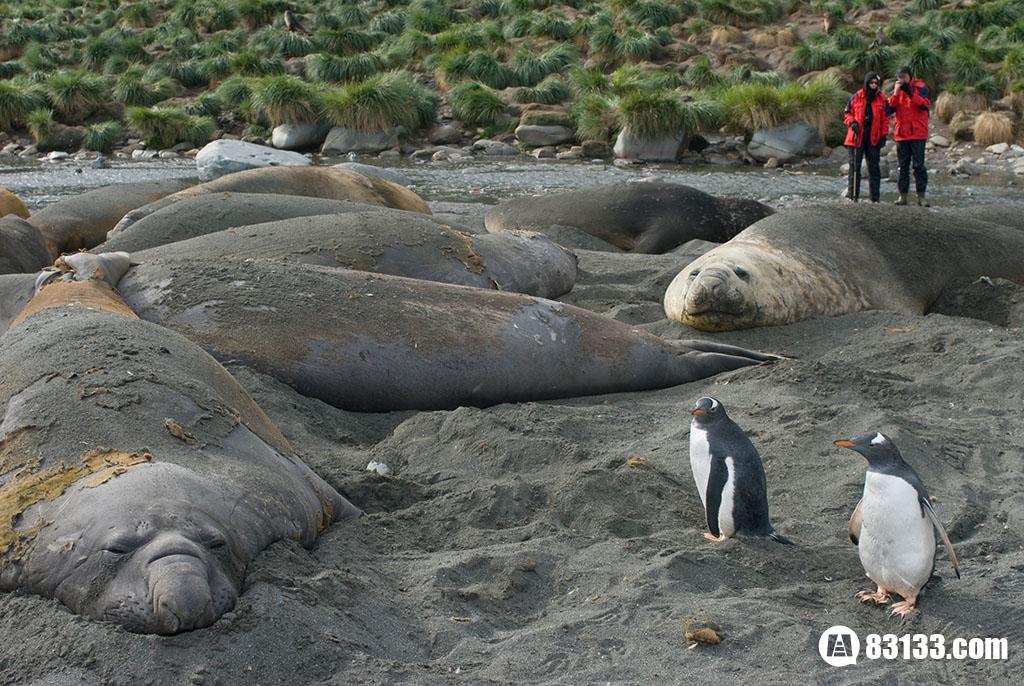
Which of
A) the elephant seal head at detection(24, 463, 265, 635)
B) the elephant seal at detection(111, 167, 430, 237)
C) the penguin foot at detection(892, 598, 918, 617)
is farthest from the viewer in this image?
the elephant seal at detection(111, 167, 430, 237)

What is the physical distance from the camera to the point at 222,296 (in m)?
5.29

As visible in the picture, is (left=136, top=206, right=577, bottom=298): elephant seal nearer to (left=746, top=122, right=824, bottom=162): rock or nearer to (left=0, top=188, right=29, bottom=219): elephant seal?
(left=0, top=188, right=29, bottom=219): elephant seal

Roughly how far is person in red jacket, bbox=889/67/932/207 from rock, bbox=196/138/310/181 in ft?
23.2

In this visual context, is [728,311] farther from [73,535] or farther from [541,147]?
[541,147]

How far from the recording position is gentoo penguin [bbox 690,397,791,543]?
3641mm

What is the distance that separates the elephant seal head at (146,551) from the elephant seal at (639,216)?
716cm

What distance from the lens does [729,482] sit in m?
3.65

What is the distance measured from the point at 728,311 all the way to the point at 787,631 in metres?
3.95

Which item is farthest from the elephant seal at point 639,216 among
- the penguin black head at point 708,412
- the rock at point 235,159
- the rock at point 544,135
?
the rock at point 544,135

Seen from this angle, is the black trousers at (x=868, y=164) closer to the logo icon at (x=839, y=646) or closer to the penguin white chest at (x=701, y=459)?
the penguin white chest at (x=701, y=459)

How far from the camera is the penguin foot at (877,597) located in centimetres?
322

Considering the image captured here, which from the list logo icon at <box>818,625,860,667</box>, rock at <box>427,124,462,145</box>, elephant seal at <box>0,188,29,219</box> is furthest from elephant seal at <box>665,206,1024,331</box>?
rock at <box>427,124,462,145</box>

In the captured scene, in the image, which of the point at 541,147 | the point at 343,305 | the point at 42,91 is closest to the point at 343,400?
the point at 343,305

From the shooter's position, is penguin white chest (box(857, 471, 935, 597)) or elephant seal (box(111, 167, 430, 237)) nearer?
penguin white chest (box(857, 471, 935, 597))
